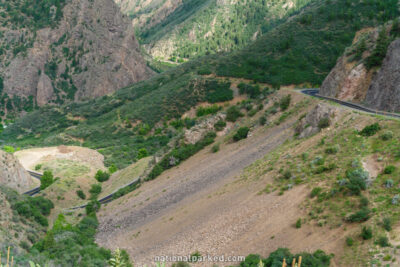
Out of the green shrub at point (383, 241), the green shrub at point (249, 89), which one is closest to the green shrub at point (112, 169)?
the green shrub at point (249, 89)

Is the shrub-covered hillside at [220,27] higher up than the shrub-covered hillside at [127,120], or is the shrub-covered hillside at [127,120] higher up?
the shrub-covered hillside at [220,27]

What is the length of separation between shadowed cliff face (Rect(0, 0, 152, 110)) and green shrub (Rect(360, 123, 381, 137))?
10261 cm

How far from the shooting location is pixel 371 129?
58.9 feet

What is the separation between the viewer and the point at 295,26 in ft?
228

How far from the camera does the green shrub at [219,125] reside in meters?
34.2

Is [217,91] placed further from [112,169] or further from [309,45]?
[112,169]

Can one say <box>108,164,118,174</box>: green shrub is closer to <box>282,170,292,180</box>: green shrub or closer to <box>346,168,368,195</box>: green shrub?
<box>282,170,292,180</box>: green shrub

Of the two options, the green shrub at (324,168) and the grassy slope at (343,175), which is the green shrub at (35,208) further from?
the green shrub at (324,168)

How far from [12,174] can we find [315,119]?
34.9 metres

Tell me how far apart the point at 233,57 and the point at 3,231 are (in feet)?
197

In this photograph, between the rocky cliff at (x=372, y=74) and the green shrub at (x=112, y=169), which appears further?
the green shrub at (x=112, y=169)

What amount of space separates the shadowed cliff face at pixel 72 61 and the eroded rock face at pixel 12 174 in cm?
7211

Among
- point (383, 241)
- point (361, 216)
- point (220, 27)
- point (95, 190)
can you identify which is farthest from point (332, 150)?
point (220, 27)

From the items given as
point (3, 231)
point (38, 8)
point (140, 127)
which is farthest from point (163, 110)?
point (38, 8)
